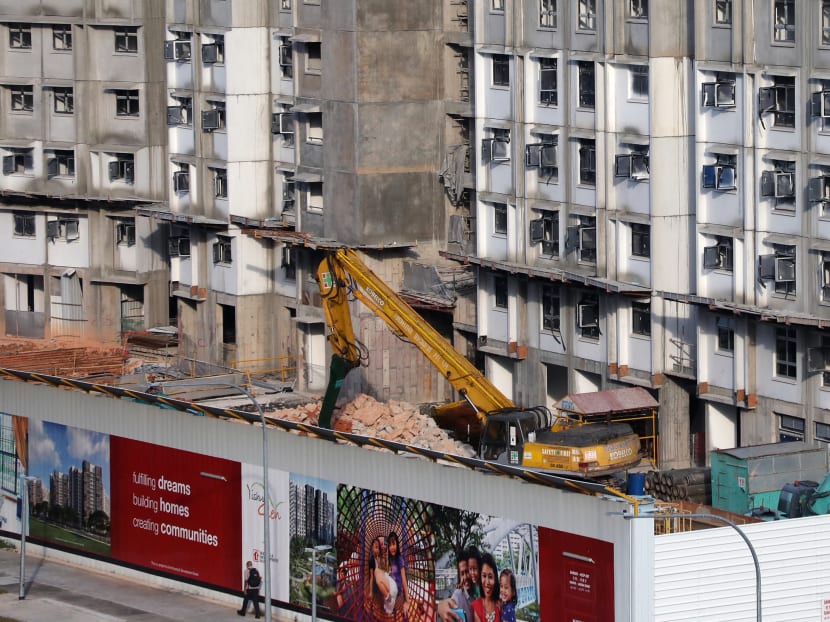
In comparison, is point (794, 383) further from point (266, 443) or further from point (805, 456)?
point (266, 443)

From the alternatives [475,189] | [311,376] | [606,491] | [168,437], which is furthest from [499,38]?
[606,491]

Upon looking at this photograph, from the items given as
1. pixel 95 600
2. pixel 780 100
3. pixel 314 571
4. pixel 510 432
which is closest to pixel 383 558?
pixel 314 571

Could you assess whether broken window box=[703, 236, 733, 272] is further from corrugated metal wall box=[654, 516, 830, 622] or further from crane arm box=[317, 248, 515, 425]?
corrugated metal wall box=[654, 516, 830, 622]

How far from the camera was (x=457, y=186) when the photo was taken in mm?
90375

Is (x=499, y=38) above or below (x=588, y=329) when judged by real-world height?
above

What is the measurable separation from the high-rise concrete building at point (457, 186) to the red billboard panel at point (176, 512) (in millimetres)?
18287

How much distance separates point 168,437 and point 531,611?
16.4 m

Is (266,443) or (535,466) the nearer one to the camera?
(266,443)

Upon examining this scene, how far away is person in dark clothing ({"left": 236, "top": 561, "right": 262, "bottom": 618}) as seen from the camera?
211 feet

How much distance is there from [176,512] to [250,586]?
4.82m

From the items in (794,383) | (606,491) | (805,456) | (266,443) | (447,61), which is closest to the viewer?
(606,491)

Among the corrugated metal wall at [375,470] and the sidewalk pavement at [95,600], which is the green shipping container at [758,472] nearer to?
the corrugated metal wall at [375,470]

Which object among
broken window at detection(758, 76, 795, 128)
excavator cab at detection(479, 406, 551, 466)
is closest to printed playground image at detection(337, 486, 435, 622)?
excavator cab at detection(479, 406, 551, 466)

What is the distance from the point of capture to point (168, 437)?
6819 centimetres
